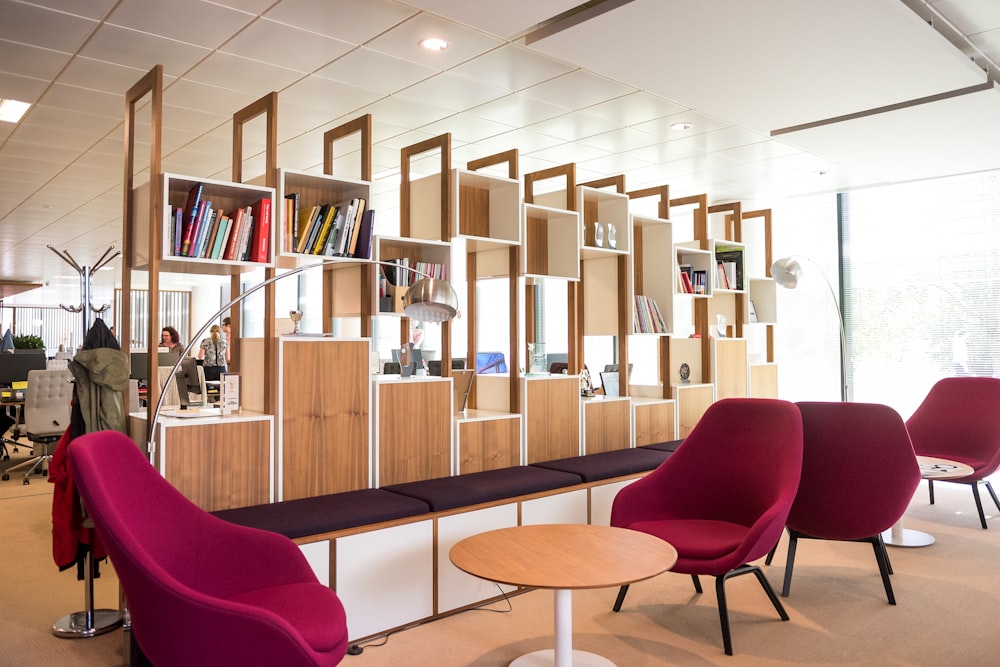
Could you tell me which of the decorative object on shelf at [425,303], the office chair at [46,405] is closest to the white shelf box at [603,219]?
the decorative object on shelf at [425,303]

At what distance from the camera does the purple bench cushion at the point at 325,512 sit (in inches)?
127

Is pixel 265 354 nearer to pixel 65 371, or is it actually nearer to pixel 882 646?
pixel 882 646

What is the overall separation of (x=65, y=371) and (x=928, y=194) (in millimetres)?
8958

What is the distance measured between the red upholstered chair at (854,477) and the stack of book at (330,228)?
265cm

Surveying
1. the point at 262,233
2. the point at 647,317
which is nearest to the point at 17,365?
the point at 262,233

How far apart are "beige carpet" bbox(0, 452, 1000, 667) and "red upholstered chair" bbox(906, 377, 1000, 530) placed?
93cm

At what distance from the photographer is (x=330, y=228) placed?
13.1 ft

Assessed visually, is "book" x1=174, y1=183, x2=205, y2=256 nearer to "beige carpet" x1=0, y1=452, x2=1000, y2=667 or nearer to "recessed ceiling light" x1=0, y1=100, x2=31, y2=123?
"beige carpet" x1=0, y1=452, x2=1000, y2=667

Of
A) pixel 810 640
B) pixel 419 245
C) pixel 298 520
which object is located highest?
pixel 419 245

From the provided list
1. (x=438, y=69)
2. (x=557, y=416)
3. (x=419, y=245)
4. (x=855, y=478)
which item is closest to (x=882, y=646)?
(x=855, y=478)

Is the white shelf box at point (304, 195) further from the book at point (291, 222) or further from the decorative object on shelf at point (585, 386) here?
the decorative object on shelf at point (585, 386)

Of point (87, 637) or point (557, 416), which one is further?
point (557, 416)

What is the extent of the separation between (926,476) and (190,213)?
14.5 ft

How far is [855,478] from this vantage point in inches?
149
